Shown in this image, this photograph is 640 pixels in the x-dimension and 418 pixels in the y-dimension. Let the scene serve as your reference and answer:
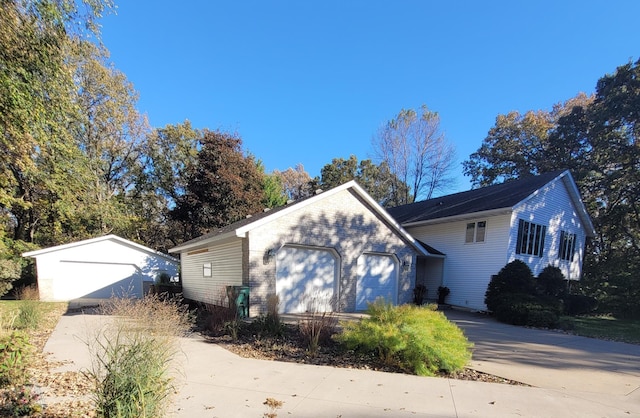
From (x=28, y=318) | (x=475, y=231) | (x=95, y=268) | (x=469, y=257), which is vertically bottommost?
(x=95, y=268)

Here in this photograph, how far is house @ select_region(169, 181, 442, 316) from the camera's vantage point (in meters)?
10.8

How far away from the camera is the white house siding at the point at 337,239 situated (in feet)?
35.0

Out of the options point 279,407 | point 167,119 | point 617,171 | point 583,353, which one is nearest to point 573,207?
point 617,171

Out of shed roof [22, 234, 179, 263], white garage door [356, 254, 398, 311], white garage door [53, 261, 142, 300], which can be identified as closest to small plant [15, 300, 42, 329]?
white garage door [53, 261, 142, 300]

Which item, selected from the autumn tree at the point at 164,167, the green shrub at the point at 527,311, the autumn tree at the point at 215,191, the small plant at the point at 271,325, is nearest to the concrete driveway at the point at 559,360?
the green shrub at the point at 527,311

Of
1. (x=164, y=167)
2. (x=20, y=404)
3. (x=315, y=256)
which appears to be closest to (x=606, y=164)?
(x=315, y=256)

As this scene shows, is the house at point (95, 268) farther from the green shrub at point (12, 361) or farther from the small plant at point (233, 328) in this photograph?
the green shrub at point (12, 361)

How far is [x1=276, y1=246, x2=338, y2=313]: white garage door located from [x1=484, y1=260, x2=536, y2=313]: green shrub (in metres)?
6.52

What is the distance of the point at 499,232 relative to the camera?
568 inches

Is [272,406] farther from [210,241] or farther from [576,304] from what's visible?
[576,304]

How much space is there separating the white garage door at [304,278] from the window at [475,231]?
23.4 ft

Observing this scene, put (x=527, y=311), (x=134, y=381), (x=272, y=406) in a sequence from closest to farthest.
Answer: (x=134, y=381)
(x=272, y=406)
(x=527, y=311)

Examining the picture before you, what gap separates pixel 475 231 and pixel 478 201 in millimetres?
2004

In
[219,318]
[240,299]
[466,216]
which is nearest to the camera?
[219,318]
